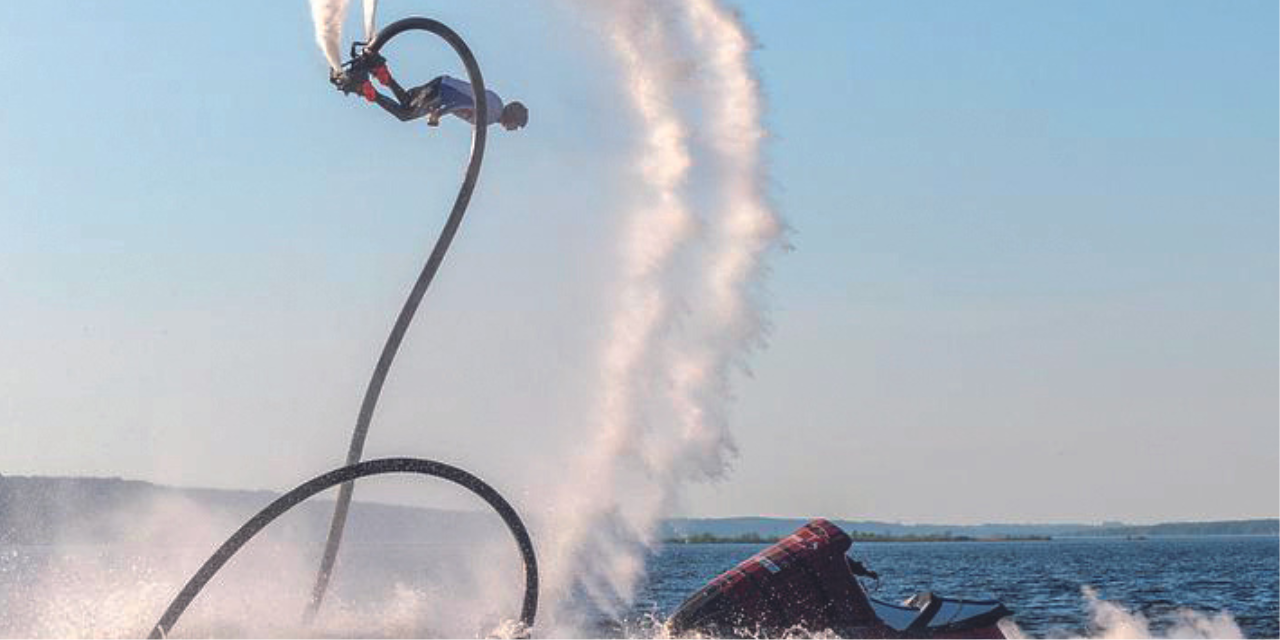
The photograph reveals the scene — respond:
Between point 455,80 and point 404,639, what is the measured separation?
36.2 ft

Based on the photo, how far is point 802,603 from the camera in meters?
28.2

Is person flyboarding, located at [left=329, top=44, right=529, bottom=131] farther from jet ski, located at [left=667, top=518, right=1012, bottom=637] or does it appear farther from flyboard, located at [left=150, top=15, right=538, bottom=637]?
jet ski, located at [left=667, top=518, right=1012, bottom=637]

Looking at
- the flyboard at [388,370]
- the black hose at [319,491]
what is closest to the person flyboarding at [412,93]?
the flyboard at [388,370]

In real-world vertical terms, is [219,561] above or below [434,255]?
below

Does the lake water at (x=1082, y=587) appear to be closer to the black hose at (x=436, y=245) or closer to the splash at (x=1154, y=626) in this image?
the splash at (x=1154, y=626)

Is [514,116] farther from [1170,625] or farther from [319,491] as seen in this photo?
[1170,625]

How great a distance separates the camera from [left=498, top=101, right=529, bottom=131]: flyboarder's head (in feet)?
86.2

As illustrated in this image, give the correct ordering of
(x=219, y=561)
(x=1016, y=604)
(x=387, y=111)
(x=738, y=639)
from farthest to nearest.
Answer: (x=1016, y=604), (x=738, y=639), (x=387, y=111), (x=219, y=561)

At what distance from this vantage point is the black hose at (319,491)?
22.1 metres

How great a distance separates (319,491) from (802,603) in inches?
365

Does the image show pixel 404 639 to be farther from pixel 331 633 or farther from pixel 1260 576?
pixel 1260 576

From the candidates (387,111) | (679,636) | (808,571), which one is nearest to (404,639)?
(679,636)

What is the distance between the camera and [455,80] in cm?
2547

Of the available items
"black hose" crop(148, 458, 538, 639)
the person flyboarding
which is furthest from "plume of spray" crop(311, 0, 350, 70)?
Answer: "black hose" crop(148, 458, 538, 639)
